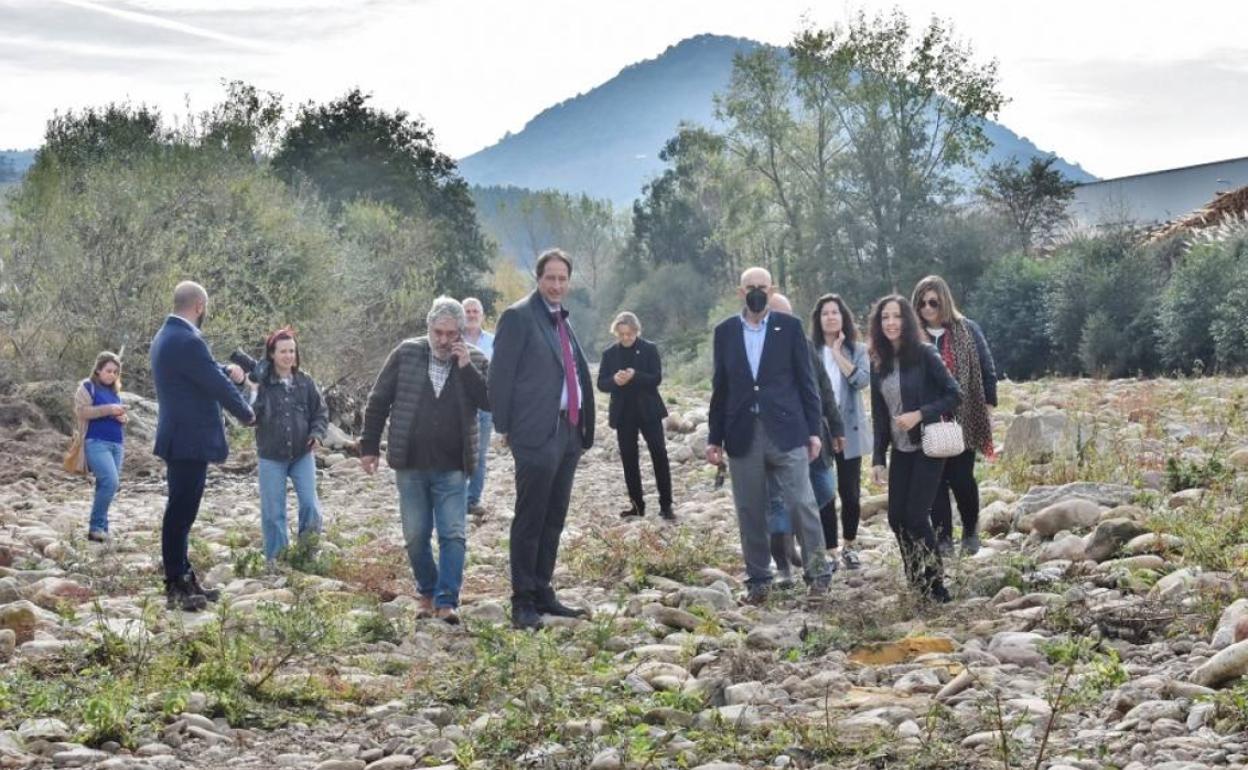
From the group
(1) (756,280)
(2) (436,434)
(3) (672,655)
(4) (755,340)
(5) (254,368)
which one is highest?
(1) (756,280)

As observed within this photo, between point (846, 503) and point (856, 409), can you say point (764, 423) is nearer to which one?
point (856, 409)

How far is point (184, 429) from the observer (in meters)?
9.45

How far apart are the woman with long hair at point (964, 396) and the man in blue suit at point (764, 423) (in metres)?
1.22

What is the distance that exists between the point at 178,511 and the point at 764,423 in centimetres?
372

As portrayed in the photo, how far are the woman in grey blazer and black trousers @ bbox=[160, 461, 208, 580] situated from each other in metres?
4.47

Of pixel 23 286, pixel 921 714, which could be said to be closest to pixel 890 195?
pixel 23 286

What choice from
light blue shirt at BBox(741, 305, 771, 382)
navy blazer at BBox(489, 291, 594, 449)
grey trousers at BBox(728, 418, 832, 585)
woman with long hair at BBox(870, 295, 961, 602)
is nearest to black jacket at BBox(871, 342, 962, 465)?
woman with long hair at BBox(870, 295, 961, 602)

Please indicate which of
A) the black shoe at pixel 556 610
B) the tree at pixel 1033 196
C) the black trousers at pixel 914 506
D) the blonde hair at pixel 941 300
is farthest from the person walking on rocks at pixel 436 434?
the tree at pixel 1033 196

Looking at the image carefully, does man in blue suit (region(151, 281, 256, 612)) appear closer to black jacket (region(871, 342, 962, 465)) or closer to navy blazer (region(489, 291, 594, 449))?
navy blazer (region(489, 291, 594, 449))

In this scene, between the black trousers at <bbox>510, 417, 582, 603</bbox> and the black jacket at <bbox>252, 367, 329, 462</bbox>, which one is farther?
the black jacket at <bbox>252, 367, 329, 462</bbox>

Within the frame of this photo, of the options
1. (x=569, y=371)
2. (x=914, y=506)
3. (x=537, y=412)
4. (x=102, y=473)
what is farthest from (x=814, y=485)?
(x=102, y=473)

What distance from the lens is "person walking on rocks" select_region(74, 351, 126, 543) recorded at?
12867mm

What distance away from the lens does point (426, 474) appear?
9508 millimetres

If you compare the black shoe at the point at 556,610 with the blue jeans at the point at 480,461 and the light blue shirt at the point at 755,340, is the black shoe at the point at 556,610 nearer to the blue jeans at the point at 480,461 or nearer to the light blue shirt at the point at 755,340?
the light blue shirt at the point at 755,340
